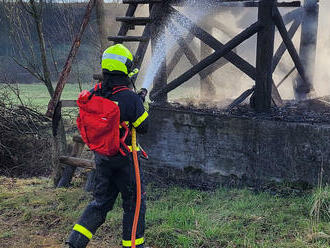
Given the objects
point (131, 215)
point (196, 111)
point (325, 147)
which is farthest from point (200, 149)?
point (131, 215)

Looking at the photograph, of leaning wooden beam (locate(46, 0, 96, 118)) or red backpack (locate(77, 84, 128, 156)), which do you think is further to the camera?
leaning wooden beam (locate(46, 0, 96, 118))

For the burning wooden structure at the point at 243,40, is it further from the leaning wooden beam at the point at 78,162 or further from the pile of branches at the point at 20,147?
the pile of branches at the point at 20,147

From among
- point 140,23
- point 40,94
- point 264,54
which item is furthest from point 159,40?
point 40,94

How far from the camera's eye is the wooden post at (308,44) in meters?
7.17

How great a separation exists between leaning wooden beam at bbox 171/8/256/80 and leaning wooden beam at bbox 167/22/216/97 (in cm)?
27

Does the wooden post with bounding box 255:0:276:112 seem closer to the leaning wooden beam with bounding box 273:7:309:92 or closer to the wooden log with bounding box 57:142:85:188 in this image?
the leaning wooden beam with bounding box 273:7:309:92

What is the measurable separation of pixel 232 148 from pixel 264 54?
1.39m

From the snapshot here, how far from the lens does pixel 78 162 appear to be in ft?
19.4

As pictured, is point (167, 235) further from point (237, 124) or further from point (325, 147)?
point (325, 147)

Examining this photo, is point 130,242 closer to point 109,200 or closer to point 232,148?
point 109,200

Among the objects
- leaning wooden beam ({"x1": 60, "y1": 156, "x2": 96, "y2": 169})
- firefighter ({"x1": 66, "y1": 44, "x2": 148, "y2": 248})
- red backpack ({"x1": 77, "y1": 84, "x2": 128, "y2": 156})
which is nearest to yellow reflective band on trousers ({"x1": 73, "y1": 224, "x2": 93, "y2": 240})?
firefighter ({"x1": 66, "y1": 44, "x2": 148, "y2": 248})

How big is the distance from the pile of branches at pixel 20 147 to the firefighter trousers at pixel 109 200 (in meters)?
4.13

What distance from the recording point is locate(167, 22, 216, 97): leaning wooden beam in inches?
255

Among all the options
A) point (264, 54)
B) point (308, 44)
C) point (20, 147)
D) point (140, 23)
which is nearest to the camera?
point (264, 54)
